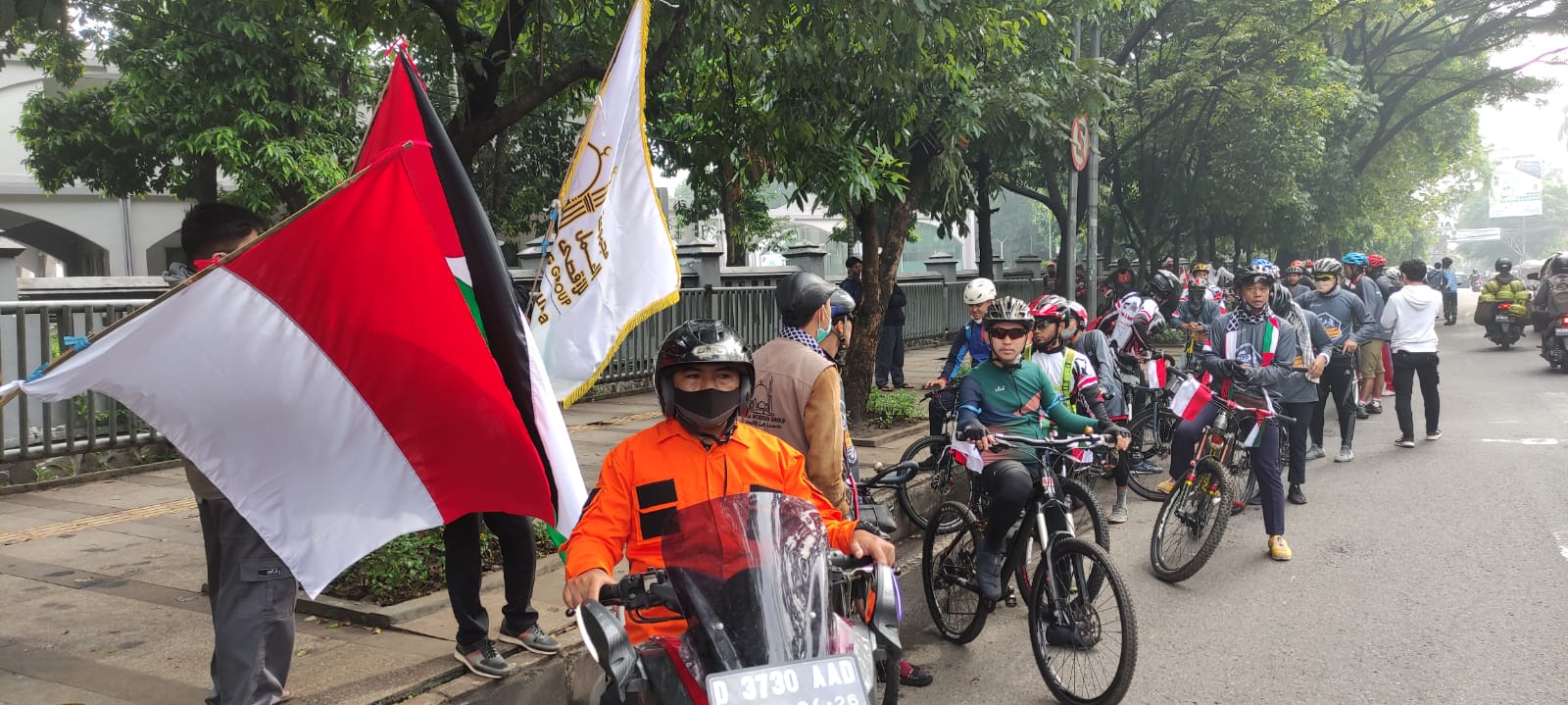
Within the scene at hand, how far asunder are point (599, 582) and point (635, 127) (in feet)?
10.2

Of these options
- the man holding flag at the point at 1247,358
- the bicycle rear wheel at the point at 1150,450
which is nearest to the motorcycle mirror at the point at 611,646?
the man holding flag at the point at 1247,358

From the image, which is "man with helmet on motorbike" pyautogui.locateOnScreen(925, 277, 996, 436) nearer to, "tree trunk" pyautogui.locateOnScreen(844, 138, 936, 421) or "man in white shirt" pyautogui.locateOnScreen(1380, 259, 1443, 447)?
"tree trunk" pyautogui.locateOnScreen(844, 138, 936, 421)

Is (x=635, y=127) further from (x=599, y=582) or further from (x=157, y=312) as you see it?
(x=599, y=582)

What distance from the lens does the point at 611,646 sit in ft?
7.43

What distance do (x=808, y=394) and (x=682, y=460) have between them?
3.41ft

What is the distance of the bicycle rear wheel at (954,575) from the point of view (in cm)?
499

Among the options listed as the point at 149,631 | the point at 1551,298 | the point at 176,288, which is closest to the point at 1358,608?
the point at 176,288

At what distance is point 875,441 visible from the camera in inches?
386

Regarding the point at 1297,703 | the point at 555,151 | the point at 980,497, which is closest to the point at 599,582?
the point at 980,497

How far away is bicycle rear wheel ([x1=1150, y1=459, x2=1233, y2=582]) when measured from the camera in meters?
5.93

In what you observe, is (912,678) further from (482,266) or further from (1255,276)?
(1255,276)

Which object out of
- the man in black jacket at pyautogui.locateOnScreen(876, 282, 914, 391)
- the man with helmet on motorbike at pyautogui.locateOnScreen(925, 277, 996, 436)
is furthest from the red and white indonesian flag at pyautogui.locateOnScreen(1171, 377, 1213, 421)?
the man in black jacket at pyautogui.locateOnScreen(876, 282, 914, 391)

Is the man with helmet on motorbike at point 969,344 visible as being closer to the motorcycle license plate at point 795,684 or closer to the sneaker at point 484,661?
the sneaker at point 484,661

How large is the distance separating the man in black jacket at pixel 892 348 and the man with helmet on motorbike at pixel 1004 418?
361 inches
